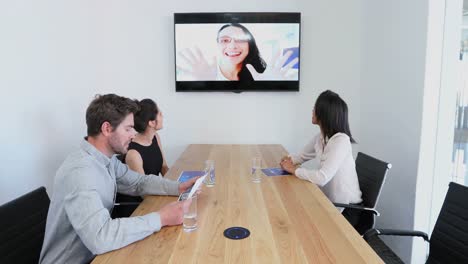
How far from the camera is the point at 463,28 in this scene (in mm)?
2217

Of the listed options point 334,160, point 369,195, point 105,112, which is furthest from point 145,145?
point 369,195

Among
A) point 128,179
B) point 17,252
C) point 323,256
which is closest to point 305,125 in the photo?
point 128,179

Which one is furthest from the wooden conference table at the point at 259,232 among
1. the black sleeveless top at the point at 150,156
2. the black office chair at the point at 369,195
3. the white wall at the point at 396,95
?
the white wall at the point at 396,95

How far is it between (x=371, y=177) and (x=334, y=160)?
33 centimetres

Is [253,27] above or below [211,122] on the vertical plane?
above

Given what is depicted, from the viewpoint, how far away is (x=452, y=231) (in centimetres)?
152

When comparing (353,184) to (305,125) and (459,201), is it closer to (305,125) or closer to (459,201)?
(459,201)

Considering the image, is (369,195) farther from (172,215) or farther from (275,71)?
(275,71)

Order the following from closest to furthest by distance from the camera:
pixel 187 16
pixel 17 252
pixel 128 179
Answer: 1. pixel 17 252
2. pixel 128 179
3. pixel 187 16

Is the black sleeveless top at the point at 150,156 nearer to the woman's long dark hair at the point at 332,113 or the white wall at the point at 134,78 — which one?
the white wall at the point at 134,78

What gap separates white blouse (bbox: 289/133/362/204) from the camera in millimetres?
2072

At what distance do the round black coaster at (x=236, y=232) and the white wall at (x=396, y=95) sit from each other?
5.22ft

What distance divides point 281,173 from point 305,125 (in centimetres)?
141

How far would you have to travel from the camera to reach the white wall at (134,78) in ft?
10.4
